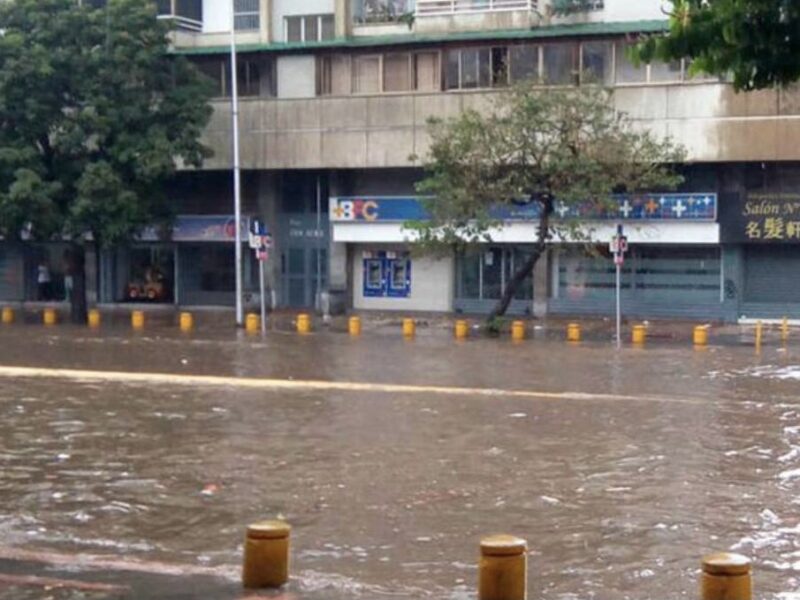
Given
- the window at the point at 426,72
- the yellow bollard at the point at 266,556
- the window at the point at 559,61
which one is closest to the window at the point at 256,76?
the window at the point at 426,72

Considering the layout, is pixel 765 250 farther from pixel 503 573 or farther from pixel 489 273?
pixel 503 573

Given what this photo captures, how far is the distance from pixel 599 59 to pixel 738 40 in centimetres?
3388

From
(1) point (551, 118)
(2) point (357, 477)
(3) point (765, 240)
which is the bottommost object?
(2) point (357, 477)

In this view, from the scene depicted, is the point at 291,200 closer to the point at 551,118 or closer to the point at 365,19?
the point at 365,19

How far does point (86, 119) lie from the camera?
39.3 m

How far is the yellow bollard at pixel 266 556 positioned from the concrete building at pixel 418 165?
95.0ft

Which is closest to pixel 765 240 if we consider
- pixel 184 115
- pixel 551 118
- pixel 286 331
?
pixel 551 118

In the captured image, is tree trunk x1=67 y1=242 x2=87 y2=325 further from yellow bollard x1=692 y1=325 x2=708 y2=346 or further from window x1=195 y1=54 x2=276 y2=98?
yellow bollard x1=692 y1=325 x2=708 y2=346

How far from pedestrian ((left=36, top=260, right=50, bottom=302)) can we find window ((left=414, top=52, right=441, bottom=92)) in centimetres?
1585

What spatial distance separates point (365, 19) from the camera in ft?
144

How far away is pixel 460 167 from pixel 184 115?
9.44 m

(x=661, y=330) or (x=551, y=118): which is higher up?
(x=551, y=118)

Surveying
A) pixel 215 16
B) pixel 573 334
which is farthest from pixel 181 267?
pixel 573 334

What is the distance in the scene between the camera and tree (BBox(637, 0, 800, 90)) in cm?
731
